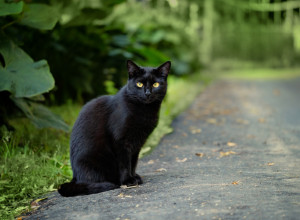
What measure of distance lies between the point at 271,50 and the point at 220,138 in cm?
1421

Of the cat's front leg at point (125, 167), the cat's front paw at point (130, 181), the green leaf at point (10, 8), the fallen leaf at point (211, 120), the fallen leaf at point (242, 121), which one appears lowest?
the fallen leaf at point (242, 121)

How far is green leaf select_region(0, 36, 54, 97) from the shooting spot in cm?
405

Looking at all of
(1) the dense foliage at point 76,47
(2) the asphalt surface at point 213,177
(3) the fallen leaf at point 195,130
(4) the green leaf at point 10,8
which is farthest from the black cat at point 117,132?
(3) the fallen leaf at point 195,130

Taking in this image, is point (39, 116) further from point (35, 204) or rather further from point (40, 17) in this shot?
point (35, 204)

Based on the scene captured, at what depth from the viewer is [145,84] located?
3.64m

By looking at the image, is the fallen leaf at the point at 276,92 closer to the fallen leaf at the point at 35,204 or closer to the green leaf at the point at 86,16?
the green leaf at the point at 86,16

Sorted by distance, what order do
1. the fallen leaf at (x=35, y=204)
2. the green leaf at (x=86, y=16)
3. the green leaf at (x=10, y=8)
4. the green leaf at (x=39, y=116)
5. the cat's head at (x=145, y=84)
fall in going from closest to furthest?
the fallen leaf at (x=35, y=204), the cat's head at (x=145, y=84), the green leaf at (x=10, y=8), the green leaf at (x=39, y=116), the green leaf at (x=86, y=16)

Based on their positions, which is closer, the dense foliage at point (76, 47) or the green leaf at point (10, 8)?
the green leaf at point (10, 8)

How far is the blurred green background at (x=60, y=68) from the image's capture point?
4008mm

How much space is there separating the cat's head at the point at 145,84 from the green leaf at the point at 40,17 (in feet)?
4.65

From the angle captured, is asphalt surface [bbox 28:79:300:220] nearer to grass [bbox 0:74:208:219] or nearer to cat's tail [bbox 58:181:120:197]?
cat's tail [bbox 58:181:120:197]

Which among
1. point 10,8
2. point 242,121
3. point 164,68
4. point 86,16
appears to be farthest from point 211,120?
point 10,8

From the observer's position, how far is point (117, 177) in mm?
3627

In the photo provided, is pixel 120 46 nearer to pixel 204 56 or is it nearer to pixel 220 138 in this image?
pixel 220 138
